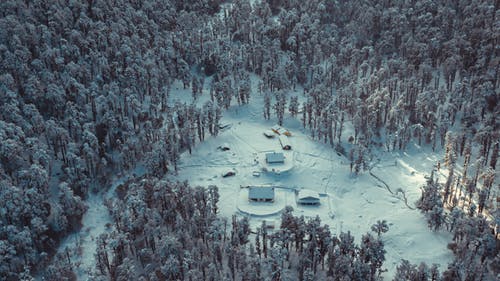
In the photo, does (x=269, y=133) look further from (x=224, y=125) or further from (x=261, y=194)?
(x=261, y=194)

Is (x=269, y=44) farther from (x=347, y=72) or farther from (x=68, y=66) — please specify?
(x=68, y=66)

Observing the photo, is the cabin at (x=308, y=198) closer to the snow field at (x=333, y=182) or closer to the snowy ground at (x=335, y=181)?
the snow field at (x=333, y=182)

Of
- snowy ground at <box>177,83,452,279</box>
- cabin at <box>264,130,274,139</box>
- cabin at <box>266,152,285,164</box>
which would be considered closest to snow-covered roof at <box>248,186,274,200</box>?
snowy ground at <box>177,83,452,279</box>

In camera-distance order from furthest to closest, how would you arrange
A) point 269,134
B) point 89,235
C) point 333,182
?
point 269,134
point 333,182
point 89,235

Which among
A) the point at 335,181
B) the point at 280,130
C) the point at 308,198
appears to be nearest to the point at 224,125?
the point at 280,130

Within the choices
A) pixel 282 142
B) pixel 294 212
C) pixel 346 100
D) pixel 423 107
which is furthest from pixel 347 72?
pixel 294 212

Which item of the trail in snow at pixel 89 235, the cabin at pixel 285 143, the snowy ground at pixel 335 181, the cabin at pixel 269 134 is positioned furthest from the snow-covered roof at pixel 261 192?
the trail in snow at pixel 89 235
